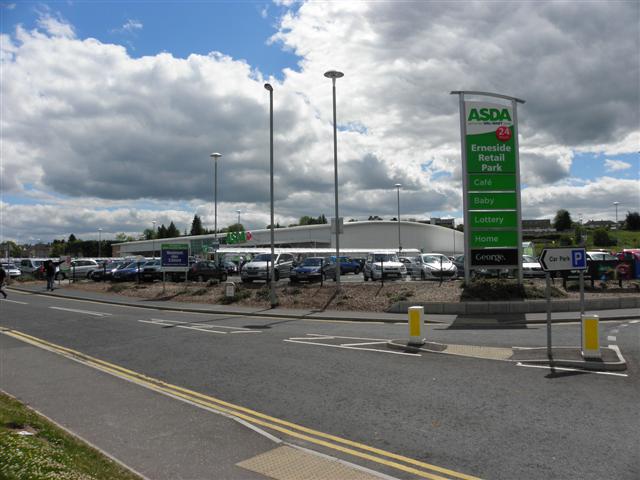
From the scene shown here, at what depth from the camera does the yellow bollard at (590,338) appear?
9469 mm

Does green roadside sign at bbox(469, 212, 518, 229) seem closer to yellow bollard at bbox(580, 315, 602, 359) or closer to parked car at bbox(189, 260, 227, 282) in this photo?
yellow bollard at bbox(580, 315, 602, 359)

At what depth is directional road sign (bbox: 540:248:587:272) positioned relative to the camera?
33.5ft

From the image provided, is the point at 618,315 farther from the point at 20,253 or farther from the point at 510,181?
the point at 20,253

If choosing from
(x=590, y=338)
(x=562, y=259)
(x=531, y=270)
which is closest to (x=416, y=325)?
(x=562, y=259)

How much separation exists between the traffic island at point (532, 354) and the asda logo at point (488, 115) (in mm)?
11731

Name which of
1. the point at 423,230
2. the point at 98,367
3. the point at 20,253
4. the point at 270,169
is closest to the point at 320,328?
the point at 98,367

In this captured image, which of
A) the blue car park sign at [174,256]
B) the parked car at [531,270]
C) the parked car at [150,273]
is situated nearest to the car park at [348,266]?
the parked car at [150,273]

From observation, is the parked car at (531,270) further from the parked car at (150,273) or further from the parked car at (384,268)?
the parked car at (150,273)

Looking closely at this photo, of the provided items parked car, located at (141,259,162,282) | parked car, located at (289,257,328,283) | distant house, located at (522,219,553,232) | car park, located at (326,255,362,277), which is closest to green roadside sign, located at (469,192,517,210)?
parked car, located at (289,257,328,283)

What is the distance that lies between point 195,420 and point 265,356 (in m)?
4.10

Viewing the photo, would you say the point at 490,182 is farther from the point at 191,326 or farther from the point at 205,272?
the point at 205,272

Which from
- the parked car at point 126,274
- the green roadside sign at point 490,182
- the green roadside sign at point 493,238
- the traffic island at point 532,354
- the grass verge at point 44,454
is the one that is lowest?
the traffic island at point 532,354

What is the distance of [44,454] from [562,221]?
492ft

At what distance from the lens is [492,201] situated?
801 inches
